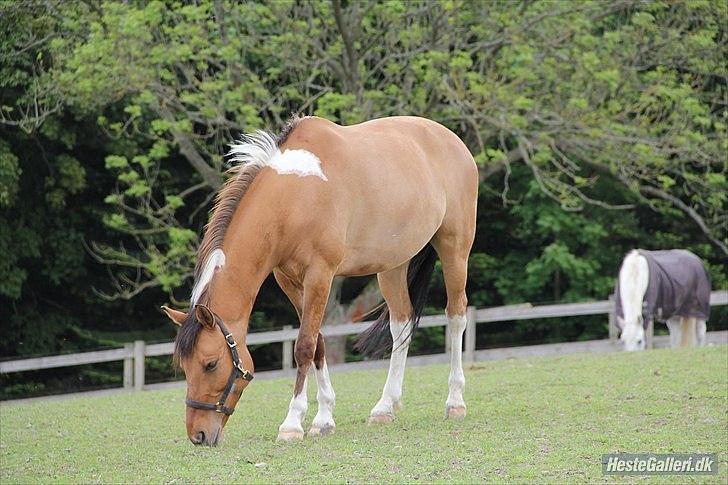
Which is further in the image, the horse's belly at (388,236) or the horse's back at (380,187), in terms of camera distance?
the horse's belly at (388,236)

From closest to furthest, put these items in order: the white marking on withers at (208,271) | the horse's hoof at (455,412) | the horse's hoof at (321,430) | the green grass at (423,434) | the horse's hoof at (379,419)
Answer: the green grass at (423,434)
the white marking on withers at (208,271)
the horse's hoof at (321,430)
the horse's hoof at (379,419)
the horse's hoof at (455,412)

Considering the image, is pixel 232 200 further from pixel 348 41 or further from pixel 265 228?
pixel 348 41

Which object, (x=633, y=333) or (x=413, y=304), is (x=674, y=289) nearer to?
(x=633, y=333)

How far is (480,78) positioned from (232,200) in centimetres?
854

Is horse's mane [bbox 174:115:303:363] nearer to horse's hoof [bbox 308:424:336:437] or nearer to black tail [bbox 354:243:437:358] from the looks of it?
horse's hoof [bbox 308:424:336:437]

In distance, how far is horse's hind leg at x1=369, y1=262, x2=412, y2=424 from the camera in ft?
24.1

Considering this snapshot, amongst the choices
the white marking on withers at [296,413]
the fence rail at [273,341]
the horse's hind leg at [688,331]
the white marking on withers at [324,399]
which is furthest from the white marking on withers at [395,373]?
the horse's hind leg at [688,331]

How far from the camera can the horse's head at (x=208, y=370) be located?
5859mm

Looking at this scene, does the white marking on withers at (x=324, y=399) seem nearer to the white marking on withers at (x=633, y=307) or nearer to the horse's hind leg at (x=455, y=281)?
the horse's hind leg at (x=455, y=281)

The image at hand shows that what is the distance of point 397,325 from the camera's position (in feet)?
24.8

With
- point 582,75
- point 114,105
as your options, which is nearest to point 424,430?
point 582,75

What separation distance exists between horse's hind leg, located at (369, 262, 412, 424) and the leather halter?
1616 mm

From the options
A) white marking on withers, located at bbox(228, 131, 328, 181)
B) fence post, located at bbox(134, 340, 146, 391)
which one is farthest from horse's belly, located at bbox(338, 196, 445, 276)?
fence post, located at bbox(134, 340, 146, 391)

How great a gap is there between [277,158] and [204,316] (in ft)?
4.05
